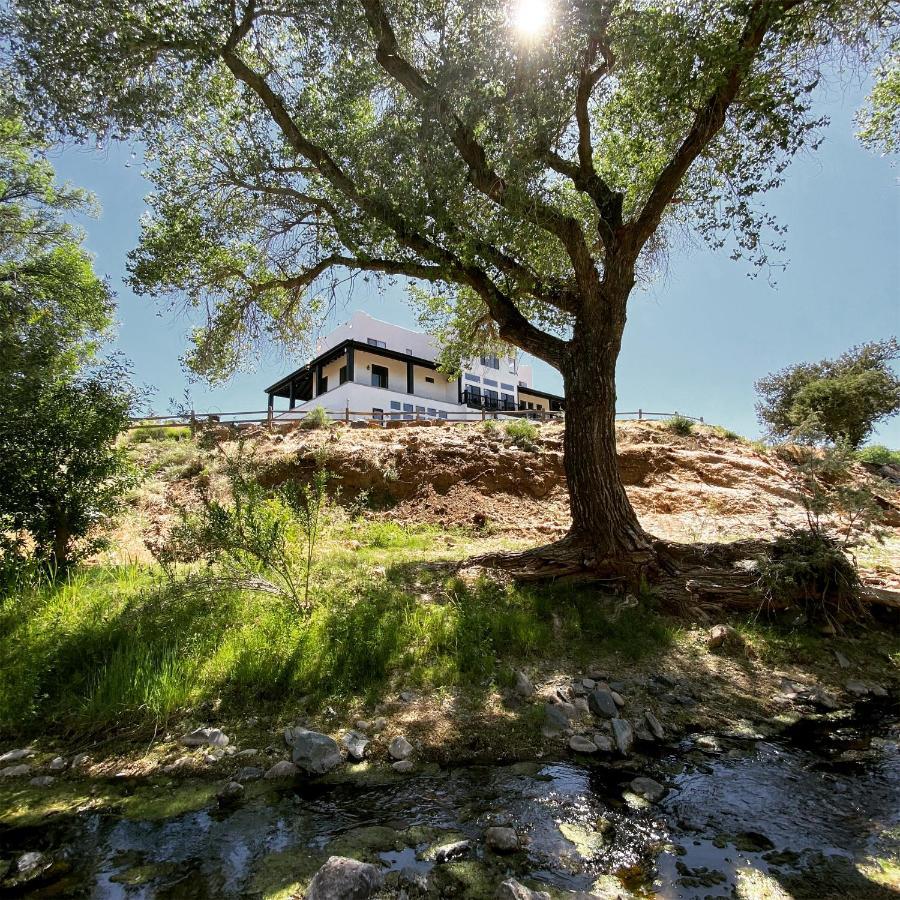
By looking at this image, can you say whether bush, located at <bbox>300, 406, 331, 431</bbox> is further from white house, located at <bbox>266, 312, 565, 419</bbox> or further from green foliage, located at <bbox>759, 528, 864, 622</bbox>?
green foliage, located at <bbox>759, 528, 864, 622</bbox>

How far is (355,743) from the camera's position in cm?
480

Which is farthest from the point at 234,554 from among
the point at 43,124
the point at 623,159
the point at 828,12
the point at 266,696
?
the point at 828,12

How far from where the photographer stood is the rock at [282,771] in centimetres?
437

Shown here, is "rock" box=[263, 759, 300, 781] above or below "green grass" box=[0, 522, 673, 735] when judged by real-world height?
below

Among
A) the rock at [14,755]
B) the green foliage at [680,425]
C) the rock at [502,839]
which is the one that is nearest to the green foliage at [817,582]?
the rock at [502,839]

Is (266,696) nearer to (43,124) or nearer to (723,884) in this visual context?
(723,884)

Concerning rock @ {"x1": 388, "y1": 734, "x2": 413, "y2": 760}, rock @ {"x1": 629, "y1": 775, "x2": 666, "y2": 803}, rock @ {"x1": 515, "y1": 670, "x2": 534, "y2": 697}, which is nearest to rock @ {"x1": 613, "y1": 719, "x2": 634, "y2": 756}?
rock @ {"x1": 629, "y1": 775, "x2": 666, "y2": 803}

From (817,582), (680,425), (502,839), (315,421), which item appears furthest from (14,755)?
(680,425)

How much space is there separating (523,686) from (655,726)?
1.39 metres

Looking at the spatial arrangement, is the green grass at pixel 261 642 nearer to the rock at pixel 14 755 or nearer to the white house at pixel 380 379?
the rock at pixel 14 755

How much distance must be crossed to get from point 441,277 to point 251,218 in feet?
14.2

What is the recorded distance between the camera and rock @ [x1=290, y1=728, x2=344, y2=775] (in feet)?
14.7

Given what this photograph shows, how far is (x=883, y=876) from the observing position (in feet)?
9.94

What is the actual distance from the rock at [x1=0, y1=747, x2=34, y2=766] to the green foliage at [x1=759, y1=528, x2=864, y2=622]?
903 centimetres
